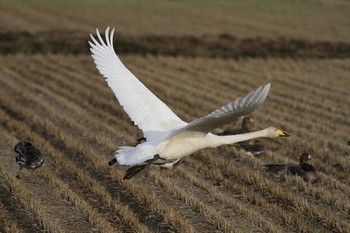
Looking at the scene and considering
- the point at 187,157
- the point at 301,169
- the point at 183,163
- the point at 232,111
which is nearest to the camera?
the point at 232,111

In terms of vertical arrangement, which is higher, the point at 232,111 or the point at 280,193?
the point at 232,111

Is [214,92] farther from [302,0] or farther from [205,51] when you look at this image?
[302,0]

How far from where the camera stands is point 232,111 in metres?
6.88

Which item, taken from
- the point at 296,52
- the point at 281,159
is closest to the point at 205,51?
the point at 296,52

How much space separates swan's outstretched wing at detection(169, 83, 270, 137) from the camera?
6.28 meters

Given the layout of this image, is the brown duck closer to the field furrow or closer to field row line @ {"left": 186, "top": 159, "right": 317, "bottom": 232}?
the field furrow

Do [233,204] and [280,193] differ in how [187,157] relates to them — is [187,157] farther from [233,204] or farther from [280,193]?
[233,204]

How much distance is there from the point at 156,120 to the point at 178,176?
1.88 m

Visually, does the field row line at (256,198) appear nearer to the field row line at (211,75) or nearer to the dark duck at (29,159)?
the dark duck at (29,159)

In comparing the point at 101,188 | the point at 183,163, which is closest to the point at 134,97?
the point at 101,188

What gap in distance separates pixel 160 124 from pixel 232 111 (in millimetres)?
2209

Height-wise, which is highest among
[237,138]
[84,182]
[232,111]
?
[232,111]

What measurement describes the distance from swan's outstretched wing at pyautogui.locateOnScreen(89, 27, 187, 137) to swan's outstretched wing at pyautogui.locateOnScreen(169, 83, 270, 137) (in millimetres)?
931

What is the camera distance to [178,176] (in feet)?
34.9
